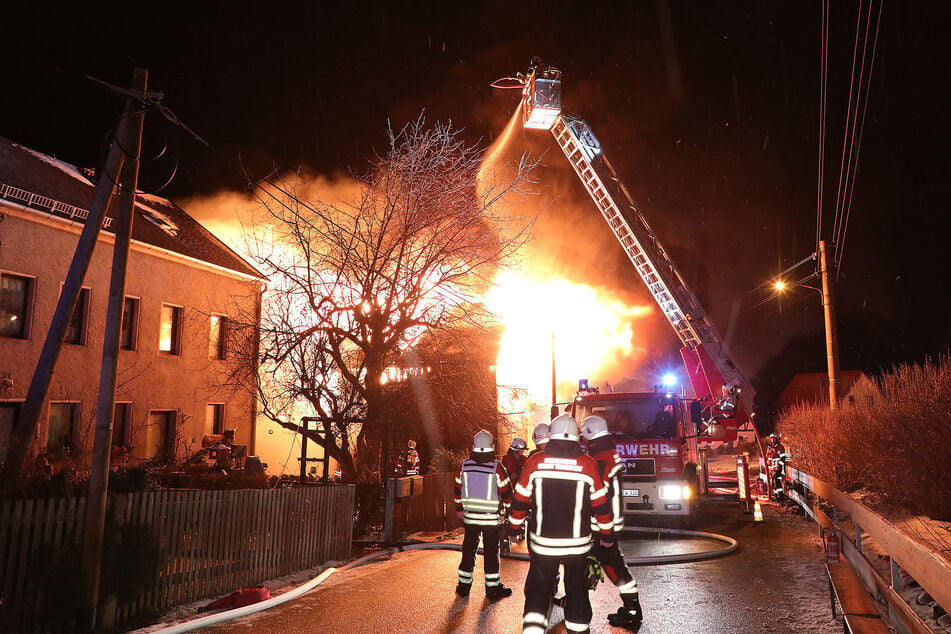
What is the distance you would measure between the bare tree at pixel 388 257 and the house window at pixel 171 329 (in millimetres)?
6109

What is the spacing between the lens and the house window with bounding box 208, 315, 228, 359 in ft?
63.8

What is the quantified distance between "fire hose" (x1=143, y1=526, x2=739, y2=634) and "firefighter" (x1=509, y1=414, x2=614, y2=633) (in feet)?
9.72

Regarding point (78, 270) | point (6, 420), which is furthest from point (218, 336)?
point (78, 270)

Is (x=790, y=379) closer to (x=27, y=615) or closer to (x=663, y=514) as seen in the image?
(x=663, y=514)

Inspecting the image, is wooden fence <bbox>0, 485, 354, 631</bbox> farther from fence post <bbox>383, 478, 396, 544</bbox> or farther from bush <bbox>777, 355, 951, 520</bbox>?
bush <bbox>777, 355, 951, 520</bbox>

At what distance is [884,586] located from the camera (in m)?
5.66

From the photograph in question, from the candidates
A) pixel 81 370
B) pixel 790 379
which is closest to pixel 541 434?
pixel 81 370

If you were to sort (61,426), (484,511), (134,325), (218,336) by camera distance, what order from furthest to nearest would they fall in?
(218,336) → (134,325) → (61,426) → (484,511)

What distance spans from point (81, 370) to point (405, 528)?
332 inches

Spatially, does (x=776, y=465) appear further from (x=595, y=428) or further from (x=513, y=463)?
(x=595, y=428)

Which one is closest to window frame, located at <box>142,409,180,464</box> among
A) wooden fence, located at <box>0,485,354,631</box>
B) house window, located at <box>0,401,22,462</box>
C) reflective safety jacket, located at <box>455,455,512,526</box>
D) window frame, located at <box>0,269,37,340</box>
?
house window, located at <box>0,401,22,462</box>

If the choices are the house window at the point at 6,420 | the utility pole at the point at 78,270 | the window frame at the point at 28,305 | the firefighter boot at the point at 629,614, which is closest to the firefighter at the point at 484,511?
the firefighter boot at the point at 629,614

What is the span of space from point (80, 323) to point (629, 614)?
13970mm

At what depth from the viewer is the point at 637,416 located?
12.7 metres
